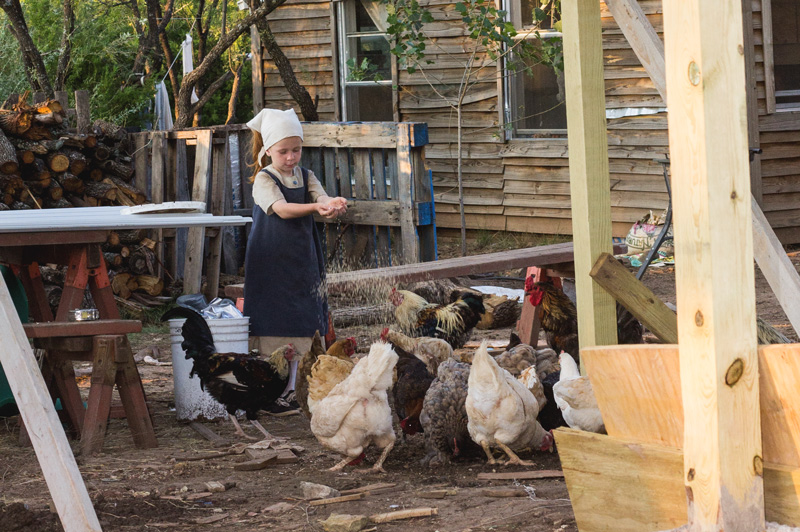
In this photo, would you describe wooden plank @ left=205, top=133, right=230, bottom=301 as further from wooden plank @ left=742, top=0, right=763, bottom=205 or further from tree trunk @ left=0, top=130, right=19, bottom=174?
wooden plank @ left=742, top=0, right=763, bottom=205

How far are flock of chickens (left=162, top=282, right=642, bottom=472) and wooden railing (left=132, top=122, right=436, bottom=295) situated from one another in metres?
3.74

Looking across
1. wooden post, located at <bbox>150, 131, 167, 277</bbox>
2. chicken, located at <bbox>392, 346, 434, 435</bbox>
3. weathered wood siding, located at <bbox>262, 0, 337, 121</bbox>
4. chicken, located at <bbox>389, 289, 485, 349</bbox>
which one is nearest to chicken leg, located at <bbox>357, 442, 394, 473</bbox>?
chicken, located at <bbox>392, 346, 434, 435</bbox>

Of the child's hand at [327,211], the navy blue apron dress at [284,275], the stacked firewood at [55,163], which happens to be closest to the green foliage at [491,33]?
the stacked firewood at [55,163]

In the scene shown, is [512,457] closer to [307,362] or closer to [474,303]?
[307,362]

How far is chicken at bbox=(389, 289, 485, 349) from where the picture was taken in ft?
21.5

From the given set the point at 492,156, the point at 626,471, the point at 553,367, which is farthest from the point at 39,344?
the point at 492,156

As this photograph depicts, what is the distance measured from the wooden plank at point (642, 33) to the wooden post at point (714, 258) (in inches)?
39.0

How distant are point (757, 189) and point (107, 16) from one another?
519 inches

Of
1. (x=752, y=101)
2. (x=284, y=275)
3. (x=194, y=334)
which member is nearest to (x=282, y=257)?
(x=284, y=275)

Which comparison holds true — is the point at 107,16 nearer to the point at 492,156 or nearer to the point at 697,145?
the point at 492,156

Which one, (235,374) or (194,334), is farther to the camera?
Result: (194,334)

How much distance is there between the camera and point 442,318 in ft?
21.5

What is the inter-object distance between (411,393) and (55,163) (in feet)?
17.7

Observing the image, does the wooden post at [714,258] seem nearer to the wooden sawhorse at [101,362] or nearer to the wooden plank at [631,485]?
the wooden plank at [631,485]
